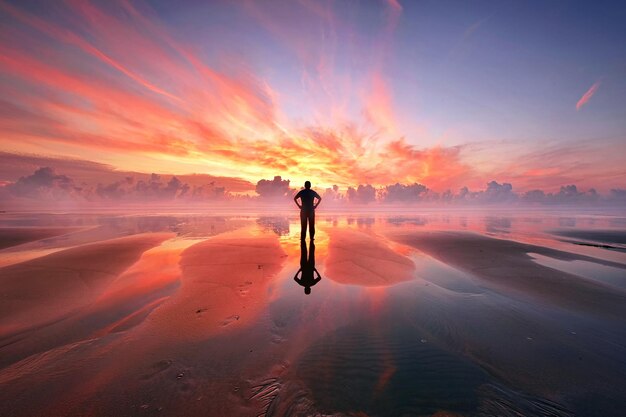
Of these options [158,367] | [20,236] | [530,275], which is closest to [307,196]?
[530,275]

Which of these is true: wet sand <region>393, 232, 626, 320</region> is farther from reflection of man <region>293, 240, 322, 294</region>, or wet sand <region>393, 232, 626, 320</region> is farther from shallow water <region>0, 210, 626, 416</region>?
reflection of man <region>293, 240, 322, 294</region>

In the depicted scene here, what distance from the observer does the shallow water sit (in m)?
3.05

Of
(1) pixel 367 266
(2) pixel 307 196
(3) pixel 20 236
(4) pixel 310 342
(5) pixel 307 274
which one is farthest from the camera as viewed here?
(3) pixel 20 236

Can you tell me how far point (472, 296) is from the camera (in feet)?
22.1

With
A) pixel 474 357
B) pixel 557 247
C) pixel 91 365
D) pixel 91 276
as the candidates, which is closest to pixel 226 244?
pixel 91 276

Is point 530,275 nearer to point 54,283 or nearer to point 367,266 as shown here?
point 367,266

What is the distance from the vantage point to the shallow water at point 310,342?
305cm

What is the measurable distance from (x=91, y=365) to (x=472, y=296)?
8.27 metres

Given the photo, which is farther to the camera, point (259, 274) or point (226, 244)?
point (226, 244)

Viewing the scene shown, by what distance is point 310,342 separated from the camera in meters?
4.38

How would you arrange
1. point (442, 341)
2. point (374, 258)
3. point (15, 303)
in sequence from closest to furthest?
point (442, 341)
point (15, 303)
point (374, 258)

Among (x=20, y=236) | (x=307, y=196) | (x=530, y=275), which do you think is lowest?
(x=530, y=275)

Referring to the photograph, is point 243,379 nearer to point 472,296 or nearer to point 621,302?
point 472,296

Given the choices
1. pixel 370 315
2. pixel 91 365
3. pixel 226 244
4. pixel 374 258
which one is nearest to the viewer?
pixel 91 365
